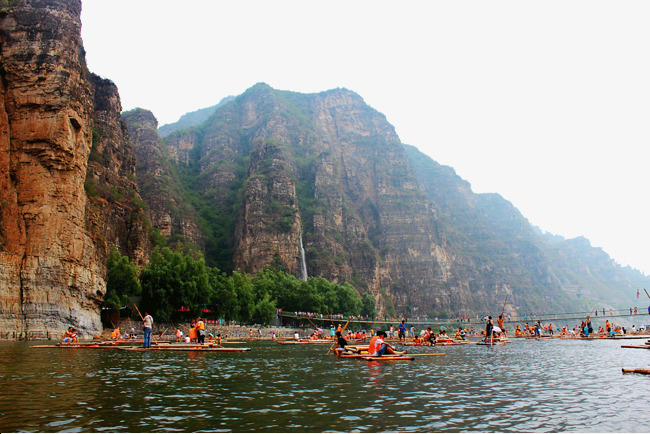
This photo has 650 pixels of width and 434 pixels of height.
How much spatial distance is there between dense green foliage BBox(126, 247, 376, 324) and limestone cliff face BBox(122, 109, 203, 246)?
32654mm

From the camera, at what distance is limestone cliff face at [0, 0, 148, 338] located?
1892 inches

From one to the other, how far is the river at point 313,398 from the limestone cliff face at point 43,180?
28.1 metres

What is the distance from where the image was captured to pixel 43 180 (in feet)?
172

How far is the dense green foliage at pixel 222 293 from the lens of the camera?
69.6m

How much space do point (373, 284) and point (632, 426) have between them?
171m

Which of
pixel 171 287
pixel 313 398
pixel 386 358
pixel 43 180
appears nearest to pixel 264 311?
pixel 171 287

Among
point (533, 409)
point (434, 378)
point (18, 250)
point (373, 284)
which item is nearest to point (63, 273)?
point (18, 250)

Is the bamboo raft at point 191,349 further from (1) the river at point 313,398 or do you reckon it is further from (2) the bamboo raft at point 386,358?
(2) the bamboo raft at point 386,358

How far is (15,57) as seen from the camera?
55.7 meters

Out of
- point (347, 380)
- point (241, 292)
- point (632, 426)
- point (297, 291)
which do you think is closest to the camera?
point (632, 426)

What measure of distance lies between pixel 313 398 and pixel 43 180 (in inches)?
1973

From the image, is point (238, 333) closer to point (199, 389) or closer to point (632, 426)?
point (199, 389)

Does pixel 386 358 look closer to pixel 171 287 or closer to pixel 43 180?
pixel 43 180

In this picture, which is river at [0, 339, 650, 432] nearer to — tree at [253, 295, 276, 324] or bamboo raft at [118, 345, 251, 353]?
bamboo raft at [118, 345, 251, 353]
